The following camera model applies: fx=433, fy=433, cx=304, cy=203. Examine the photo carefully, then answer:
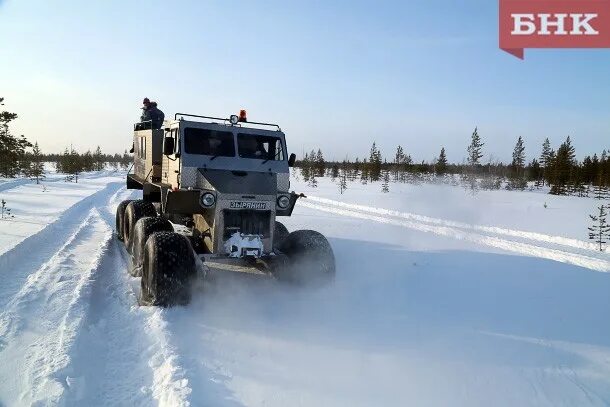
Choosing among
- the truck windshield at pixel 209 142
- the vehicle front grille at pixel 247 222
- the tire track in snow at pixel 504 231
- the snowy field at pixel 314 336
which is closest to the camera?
the snowy field at pixel 314 336

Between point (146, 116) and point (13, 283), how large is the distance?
210 inches

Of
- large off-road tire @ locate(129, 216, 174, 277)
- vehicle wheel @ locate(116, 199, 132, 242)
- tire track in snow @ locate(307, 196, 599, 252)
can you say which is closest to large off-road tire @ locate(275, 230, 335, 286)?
large off-road tire @ locate(129, 216, 174, 277)

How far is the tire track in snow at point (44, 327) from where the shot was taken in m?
3.87

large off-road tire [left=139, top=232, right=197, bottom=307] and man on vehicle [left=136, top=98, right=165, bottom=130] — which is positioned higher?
man on vehicle [left=136, top=98, right=165, bottom=130]

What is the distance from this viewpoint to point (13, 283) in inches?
273

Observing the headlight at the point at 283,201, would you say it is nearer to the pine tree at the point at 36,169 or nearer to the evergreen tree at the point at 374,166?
the pine tree at the point at 36,169

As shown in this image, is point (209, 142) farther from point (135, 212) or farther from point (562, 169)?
point (562, 169)

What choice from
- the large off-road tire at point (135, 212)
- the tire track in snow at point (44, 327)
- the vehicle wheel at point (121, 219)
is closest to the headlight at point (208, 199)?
the tire track in snow at point (44, 327)

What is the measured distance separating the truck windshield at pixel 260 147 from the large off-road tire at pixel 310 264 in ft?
5.86

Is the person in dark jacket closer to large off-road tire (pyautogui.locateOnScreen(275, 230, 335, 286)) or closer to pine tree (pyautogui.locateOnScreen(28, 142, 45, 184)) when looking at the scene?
large off-road tire (pyautogui.locateOnScreen(275, 230, 335, 286))

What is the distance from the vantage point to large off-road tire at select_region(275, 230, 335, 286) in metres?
7.25

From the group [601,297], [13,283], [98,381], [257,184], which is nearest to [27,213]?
[13,283]

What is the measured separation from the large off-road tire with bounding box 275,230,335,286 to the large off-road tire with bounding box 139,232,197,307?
58.5 inches

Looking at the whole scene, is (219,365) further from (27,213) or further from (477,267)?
(27,213)
